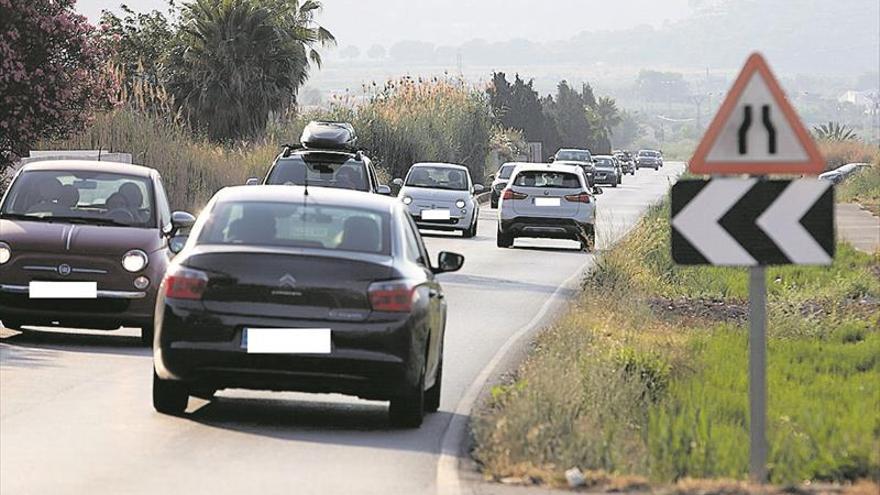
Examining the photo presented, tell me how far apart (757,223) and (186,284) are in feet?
13.3

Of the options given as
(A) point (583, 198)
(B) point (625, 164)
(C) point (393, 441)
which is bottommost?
(B) point (625, 164)

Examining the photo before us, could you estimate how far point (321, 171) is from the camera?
28.8 m

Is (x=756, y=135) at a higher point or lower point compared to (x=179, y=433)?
higher

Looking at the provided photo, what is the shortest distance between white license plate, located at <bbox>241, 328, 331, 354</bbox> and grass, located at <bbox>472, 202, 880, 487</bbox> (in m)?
1.13

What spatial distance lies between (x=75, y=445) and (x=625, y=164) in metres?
109

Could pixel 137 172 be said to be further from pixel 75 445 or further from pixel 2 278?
pixel 75 445

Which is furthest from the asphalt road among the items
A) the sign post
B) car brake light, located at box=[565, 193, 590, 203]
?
car brake light, located at box=[565, 193, 590, 203]

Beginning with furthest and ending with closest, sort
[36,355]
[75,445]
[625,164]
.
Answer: [625,164], [36,355], [75,445]

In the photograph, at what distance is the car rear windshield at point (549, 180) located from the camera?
3697 cm

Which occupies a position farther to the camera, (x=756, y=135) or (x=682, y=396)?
(x=682, y=396)

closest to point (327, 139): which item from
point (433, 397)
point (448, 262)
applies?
point (448, 262)

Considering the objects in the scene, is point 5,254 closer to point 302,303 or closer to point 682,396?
point 302,303

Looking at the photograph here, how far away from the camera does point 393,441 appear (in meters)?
12.7

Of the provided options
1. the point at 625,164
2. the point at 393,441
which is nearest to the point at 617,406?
the point at 393,441
